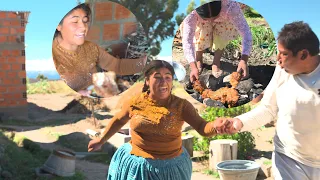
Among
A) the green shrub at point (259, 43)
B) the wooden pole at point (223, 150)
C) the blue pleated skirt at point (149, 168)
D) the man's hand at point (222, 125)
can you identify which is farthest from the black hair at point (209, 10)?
the wooden pole at point (223, 150)

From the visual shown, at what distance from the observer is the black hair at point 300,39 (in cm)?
202

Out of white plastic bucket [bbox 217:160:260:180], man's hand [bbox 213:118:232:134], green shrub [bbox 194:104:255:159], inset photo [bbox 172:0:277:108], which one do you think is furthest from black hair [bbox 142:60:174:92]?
green shrub [bbox 194:104:255:159]

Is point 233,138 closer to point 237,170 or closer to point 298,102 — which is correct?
point 237,170

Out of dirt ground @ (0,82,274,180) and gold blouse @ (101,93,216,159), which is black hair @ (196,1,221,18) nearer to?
gold blouse @ (101,93,216,159)

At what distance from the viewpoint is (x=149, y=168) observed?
94.0 inches

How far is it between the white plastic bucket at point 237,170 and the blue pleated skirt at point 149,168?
2.32 m

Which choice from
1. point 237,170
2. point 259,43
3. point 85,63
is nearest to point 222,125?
point 259,43

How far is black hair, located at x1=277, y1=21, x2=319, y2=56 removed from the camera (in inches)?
79.5

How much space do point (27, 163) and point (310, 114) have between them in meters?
4.45

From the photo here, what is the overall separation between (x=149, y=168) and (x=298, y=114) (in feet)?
2.87

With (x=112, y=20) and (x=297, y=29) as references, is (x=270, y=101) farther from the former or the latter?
(x=112, y=20)

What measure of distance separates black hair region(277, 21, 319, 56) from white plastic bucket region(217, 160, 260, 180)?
2857mm

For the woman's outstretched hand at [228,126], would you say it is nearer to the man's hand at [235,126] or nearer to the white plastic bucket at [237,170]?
the man's hand at [235,126]

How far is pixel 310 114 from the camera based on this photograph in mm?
2033
